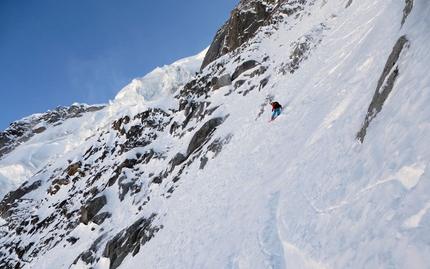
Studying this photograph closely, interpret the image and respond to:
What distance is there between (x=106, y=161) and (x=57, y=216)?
8606 millimetres

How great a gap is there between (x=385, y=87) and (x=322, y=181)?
2.64 meters

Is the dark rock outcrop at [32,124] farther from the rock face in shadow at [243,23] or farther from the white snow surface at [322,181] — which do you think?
the white snow surface at [322,181]

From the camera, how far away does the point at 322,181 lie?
258 inches

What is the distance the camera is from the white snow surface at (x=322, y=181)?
410 centimetres

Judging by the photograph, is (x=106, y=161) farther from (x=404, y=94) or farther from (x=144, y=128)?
(x=404, y=94)

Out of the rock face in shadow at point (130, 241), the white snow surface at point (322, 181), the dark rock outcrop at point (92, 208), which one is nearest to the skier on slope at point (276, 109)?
the white snow surface at point (322, 181)

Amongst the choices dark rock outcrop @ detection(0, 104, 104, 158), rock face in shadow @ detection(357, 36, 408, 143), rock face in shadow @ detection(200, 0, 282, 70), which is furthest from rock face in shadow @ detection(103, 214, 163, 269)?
dark rock outcrop @ detection(0, 104, 104, 158)

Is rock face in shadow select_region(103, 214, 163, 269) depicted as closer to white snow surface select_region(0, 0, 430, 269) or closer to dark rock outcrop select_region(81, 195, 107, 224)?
white snow surface select_region(0, 0, 430, 269)

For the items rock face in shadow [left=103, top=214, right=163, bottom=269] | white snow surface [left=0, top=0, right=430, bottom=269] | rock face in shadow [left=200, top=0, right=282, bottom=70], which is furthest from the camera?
rock face in shadow [left=200, top=0, right=282, bottom=70]

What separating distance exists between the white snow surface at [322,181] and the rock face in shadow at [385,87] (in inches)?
7.2

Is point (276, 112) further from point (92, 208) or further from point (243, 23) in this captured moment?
point (243, 23)

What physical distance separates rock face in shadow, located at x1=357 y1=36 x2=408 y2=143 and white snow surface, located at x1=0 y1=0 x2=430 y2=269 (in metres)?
0.18

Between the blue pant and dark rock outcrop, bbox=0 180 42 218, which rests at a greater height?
dark rock outcrop, bbox=0 180 42 218

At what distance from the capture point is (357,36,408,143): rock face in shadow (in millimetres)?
6098
